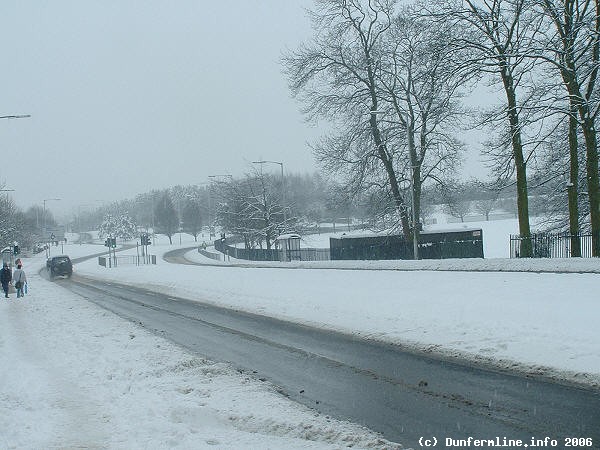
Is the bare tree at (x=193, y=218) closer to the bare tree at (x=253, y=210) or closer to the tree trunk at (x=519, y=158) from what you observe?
the bare tree at (x=253, y=210)

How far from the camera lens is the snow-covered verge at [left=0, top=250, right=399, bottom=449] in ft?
21.0

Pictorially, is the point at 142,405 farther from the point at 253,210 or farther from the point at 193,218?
the point at 193,218

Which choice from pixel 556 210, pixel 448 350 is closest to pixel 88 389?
pixel 448 350

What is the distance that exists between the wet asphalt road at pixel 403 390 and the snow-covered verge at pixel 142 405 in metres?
0.48

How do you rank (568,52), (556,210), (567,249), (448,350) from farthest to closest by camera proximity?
(556,210) → (567,249) → (568,52) → (448,350)

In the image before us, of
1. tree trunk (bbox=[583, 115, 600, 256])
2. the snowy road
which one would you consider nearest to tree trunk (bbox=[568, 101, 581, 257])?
tree trunk (bbox=[583, 115, 600, 256])

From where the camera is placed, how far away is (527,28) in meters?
25.4

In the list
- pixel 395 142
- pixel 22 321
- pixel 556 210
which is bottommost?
pixel 22 321

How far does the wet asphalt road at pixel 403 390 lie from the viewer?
6527mm

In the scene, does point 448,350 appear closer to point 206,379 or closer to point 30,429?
point 206,379

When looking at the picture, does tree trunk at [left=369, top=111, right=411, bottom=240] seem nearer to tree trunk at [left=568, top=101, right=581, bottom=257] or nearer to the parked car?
tree trunk at [left=568, top=101, right=581, bottom=257]

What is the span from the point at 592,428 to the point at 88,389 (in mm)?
6666

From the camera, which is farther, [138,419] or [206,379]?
[206,379]

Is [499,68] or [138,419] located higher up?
[499,68]
